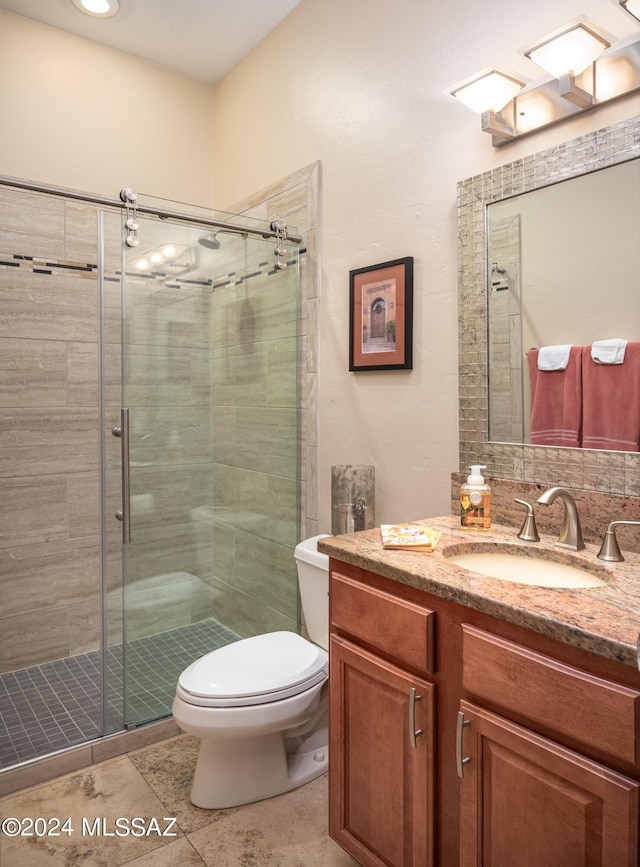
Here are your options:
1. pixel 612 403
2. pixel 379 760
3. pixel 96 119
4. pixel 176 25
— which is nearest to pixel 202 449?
pixel 379 760

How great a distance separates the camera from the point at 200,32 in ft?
9.00

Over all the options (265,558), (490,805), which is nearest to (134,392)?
(265,558)

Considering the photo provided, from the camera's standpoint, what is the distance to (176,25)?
268 centimetres

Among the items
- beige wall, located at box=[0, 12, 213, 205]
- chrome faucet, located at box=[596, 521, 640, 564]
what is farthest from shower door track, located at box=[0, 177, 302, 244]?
chrome faucet, located at box=[596, 521, 640, 564]

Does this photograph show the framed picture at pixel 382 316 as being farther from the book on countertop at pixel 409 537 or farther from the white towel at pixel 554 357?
the book on countertop at pixel 409 537

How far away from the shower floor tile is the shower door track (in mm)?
1577

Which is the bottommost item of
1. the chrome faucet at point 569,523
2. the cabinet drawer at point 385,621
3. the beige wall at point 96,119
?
the cabinet drawer at point 385,621

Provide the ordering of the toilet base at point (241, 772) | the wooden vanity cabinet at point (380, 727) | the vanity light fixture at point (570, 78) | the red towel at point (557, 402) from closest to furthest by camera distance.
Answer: the wooden vanity cabinet at point (380, 727)
the vanity light fixture at point (570, 78)
the red towel at point (557, 402)
the toilet base at point (241, 772)

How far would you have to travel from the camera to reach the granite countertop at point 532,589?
0.91 meters

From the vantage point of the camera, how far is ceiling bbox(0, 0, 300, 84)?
2.54 meters

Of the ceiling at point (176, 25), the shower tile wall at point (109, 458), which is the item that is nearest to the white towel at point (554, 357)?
the shower tile wall at point (109, 458)

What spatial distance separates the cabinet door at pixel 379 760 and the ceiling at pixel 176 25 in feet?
8.78

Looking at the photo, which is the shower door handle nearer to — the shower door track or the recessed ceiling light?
the shower door track

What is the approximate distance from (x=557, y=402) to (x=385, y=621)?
2.44 feet
